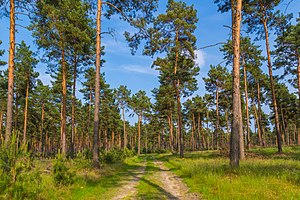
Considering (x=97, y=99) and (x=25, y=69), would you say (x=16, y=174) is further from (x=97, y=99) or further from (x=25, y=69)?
(x=25, y=69)

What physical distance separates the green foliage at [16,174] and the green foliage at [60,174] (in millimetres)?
2464

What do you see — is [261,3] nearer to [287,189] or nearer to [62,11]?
[62,11]

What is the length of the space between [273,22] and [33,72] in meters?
30.6

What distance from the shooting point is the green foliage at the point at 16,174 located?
213 inches

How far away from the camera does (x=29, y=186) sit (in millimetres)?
5855

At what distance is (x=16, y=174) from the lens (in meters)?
5.75

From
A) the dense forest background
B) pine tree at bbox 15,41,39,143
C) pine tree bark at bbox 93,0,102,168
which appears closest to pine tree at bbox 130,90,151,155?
the dense forest background

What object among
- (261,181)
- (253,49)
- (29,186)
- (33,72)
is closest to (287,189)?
(261,181)

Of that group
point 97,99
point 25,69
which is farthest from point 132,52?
point 25,69

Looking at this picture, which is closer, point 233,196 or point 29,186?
point 29,186

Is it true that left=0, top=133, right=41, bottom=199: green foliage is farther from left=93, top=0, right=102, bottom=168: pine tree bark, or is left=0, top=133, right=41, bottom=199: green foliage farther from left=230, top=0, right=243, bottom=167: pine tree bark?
left=230, top=0, right=243, bottom=167: pine tree bark

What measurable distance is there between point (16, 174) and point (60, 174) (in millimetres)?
2973

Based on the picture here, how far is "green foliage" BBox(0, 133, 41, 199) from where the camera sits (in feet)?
17.7

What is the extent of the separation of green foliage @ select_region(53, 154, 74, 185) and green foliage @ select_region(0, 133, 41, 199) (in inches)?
97.0
